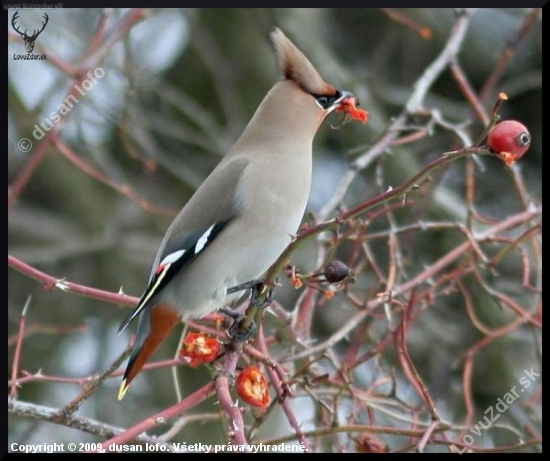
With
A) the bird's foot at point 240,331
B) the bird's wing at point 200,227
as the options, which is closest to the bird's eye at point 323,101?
the bird's wing at point 200,227

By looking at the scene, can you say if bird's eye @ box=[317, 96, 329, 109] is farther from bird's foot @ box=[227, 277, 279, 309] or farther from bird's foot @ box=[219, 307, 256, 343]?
bird's foot @ box=[219, 307, 256, 343]

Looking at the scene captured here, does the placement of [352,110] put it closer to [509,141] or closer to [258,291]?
[258,291]

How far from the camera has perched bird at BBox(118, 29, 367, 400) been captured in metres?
2.66

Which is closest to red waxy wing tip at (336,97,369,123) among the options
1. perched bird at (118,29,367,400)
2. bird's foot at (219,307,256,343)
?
perched bird at (118,29,367,400)

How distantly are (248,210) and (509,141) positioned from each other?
3.91 ft

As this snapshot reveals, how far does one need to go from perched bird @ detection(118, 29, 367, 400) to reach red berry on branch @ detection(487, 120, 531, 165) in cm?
97

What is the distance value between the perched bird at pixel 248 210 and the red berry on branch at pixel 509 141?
3.19 feet

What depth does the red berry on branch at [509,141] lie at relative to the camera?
1.64m

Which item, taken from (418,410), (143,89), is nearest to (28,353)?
(143,89)

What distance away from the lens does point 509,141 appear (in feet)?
5.38

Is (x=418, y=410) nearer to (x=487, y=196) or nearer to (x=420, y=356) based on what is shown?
(x=420, y=356)

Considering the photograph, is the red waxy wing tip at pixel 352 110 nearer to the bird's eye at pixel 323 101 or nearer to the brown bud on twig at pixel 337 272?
the bird's eye at pixel 323 101

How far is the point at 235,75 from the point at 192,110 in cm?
25

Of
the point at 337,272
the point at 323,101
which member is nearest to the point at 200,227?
the point at 323,101
